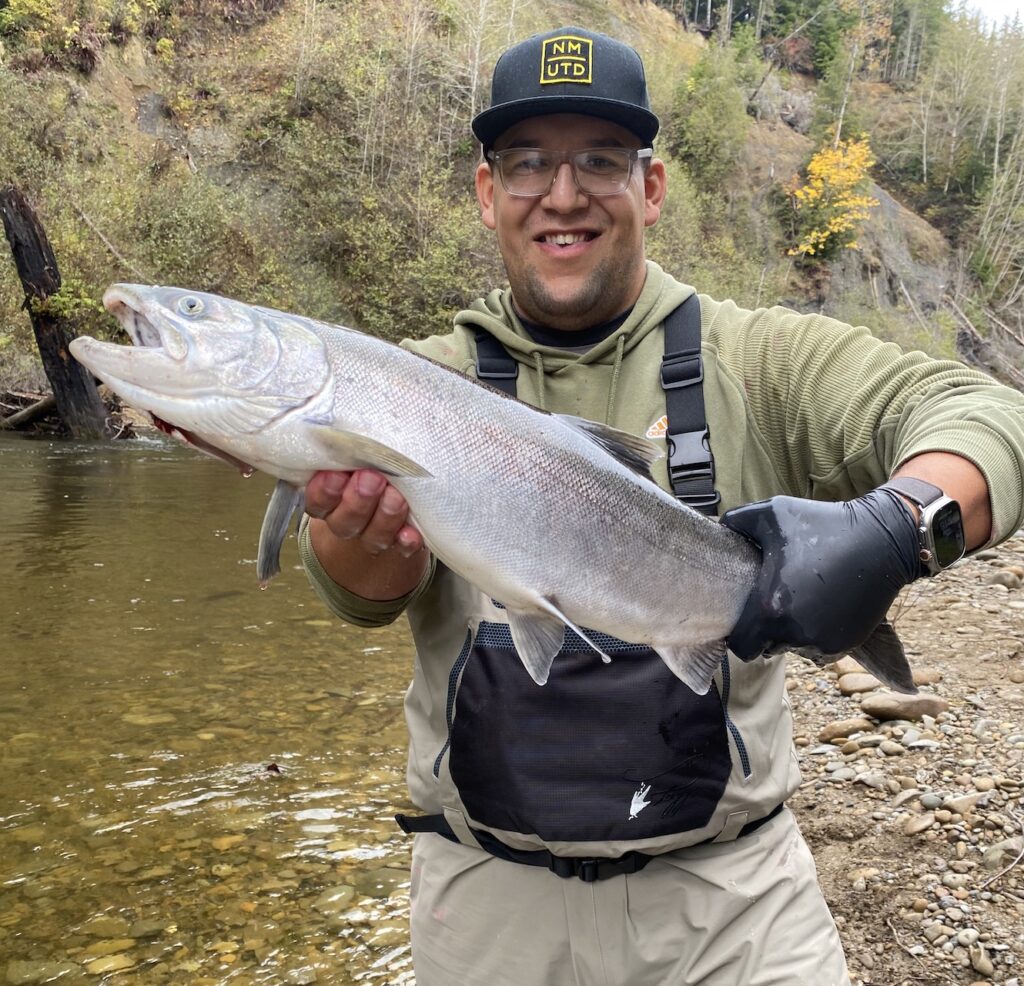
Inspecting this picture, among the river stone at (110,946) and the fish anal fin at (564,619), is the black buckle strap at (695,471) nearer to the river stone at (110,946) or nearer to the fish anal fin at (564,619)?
the fish anal fin at (564,619)

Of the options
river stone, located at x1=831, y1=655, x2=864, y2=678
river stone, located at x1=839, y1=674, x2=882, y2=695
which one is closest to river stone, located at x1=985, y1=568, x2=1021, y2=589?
river stone, located at x1=831, y1=655, x2=864, y2=678

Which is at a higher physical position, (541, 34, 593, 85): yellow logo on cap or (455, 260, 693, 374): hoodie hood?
(541, 34, 593, 85): yellow logo on cap

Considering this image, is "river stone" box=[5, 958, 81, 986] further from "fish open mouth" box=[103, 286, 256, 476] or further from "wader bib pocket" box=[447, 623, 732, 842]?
"fish open mouth" box=[103, 286, 256, 476]

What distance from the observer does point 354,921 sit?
3.54m

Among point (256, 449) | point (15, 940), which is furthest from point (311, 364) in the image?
point (15, 940)

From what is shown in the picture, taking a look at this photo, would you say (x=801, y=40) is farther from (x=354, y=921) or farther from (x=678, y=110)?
(x=354, y=921)

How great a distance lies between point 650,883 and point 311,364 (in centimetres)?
143

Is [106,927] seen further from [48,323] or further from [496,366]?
[48,323]

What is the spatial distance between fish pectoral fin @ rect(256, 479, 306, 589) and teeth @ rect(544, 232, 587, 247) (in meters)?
1.04

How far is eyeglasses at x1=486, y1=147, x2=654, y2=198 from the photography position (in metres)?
2.47

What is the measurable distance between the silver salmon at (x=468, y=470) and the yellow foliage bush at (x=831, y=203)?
4227 centimetres

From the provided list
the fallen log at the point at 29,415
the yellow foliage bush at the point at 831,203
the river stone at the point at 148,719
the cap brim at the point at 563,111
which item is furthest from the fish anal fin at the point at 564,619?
the yellow foliage bush at the point at 831,203

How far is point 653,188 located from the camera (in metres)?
2.71

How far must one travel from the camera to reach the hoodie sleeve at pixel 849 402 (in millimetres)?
1936
